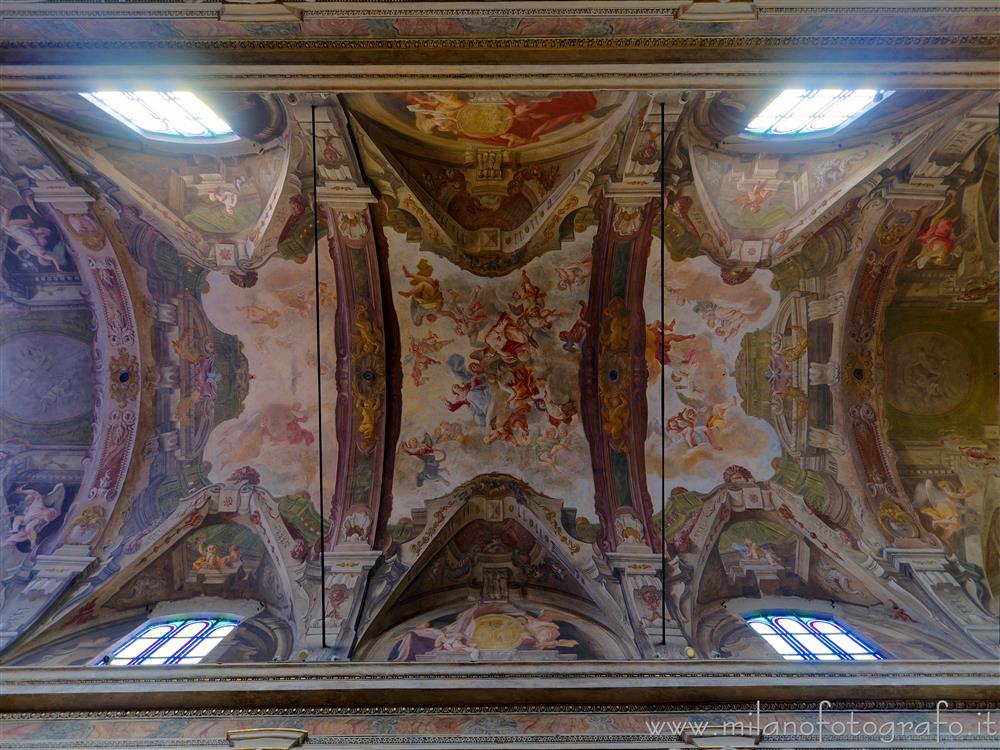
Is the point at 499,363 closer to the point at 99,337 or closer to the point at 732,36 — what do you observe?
the point at 732,36

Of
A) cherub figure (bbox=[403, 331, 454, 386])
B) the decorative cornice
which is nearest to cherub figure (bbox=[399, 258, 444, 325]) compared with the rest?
cherub figure (bbox=[403, 331, 454, 386])

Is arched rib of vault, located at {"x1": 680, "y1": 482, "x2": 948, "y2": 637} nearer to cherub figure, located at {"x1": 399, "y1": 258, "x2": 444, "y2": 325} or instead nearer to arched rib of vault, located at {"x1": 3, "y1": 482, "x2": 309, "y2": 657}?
cherub figure, located at {"x1": 399, "y1": 258, "x2": 444, "y2": 325}

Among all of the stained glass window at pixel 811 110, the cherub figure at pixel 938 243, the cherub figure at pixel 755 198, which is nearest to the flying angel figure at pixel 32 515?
the cherub figure at pixel 755 198

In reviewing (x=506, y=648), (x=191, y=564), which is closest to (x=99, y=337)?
(x=191, y=564)

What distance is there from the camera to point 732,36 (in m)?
5.94

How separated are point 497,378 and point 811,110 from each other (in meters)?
6.90

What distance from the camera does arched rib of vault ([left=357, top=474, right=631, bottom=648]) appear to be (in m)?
9.02

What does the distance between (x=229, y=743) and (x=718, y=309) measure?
32.3 feet

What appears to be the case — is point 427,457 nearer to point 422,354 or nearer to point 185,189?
point 422,354

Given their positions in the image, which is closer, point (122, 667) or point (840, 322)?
point (122, 667)

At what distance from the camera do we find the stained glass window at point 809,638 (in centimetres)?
804

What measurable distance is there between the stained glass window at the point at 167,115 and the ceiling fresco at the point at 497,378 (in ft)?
0.80

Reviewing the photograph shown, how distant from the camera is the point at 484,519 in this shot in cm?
1075

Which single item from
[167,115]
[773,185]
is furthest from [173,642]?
[773,185]
